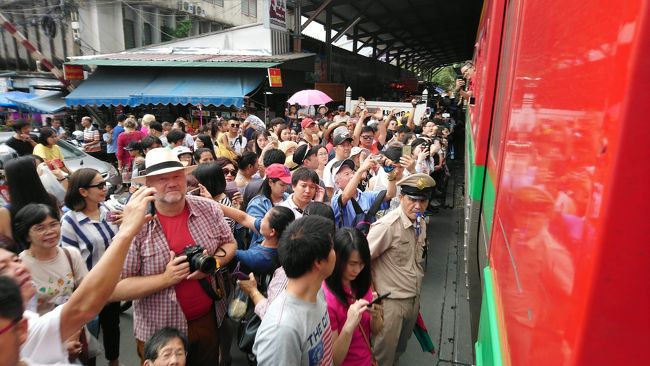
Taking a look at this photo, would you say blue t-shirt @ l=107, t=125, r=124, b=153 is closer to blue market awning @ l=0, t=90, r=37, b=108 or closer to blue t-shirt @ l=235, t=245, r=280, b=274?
blue t-shirt @ l=235, t=245, r=280, b=274

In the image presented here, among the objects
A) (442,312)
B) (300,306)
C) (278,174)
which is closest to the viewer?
(300,306)

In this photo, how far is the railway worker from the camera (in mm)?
2531

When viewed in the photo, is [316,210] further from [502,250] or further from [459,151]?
[459,151]

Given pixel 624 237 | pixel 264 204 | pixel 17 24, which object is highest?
pixel 17 24

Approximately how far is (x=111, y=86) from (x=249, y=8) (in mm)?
12721

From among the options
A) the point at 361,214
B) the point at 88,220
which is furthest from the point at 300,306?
the point at 88,220

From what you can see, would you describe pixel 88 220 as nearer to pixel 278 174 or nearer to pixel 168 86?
Answer: pixel 278 174

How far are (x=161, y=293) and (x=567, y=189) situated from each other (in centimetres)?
197

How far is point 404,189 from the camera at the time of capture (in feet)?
8.59

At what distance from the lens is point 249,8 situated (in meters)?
23.5

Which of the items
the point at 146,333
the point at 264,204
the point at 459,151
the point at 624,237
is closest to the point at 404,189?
the point at 264,204

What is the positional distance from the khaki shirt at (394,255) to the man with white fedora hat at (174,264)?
→ 2.90 feet

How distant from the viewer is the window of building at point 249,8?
23.0 m

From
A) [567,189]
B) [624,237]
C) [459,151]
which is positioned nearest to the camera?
[624,237]
